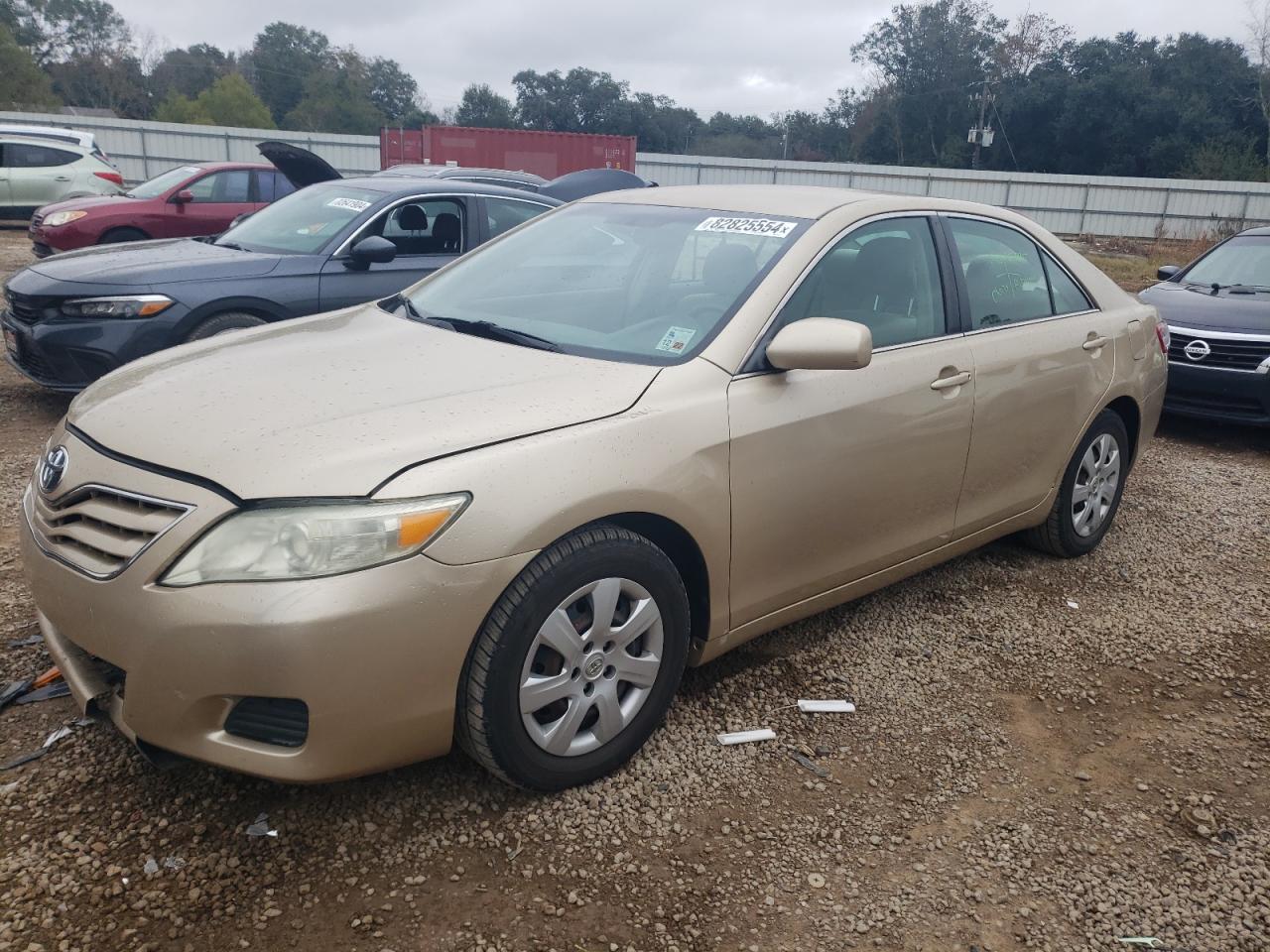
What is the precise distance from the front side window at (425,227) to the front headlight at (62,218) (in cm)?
658

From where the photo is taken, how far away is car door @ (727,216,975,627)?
2.99 meters

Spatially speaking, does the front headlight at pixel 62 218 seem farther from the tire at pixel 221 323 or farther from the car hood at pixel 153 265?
the tire at pixel 221 323

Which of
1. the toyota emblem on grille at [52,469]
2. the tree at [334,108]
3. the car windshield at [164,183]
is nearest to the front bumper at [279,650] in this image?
the toyota emblem on grille at [52,469]

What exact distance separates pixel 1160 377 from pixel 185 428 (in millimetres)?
4477

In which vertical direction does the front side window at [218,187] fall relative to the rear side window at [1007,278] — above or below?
above

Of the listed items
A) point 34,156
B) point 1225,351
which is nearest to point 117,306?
point 1225,351

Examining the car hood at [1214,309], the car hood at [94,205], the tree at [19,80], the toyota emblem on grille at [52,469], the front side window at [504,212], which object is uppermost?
the tree at [19,80]

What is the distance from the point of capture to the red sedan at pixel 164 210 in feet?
36.6

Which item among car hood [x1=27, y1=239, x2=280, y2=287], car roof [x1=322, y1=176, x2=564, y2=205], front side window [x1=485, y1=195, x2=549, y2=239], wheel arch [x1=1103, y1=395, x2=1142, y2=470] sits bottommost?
wheel arch [x1=1103, y1=395, x2=1142, y2=470]

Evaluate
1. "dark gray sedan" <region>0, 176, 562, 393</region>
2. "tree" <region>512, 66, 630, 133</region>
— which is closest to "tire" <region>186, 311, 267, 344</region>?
"dark gray sedan" <region>0, 176, 562, 393</region>

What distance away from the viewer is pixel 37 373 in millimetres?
5910

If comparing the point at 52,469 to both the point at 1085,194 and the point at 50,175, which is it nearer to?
the point at 50,175

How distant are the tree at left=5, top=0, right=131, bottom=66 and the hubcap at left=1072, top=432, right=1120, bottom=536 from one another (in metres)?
72.6

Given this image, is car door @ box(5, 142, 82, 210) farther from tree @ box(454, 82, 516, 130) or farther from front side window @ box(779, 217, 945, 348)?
tree @ box(454, 82, 516, 130)
